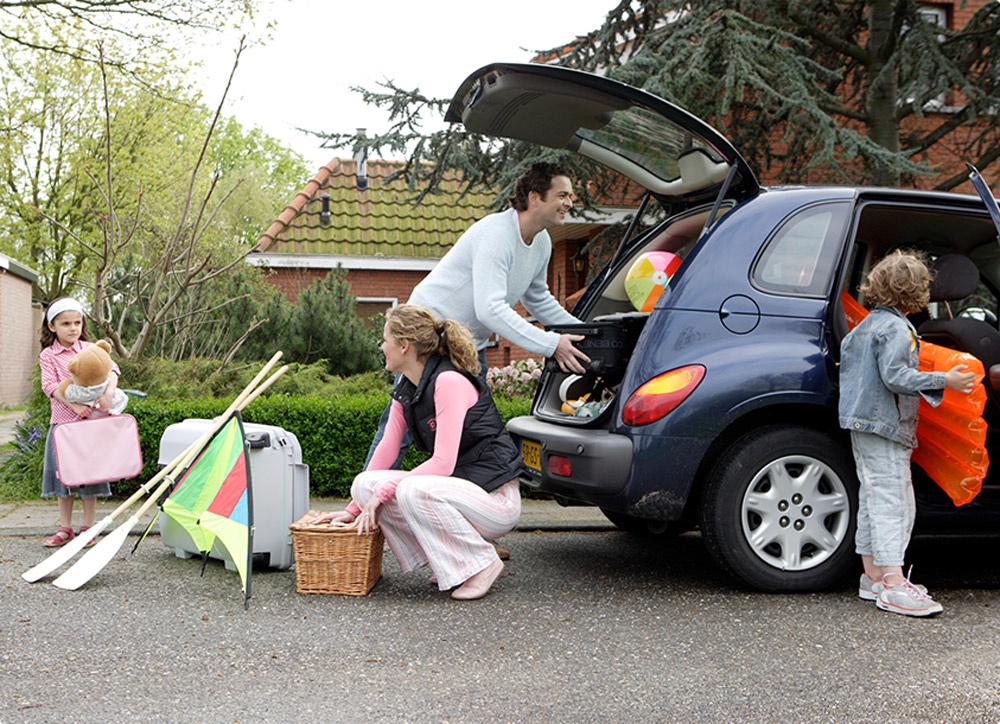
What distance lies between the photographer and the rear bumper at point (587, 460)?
4.66 m

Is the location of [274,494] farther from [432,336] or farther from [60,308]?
[60,308]

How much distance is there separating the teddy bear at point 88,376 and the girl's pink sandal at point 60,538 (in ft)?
2.31

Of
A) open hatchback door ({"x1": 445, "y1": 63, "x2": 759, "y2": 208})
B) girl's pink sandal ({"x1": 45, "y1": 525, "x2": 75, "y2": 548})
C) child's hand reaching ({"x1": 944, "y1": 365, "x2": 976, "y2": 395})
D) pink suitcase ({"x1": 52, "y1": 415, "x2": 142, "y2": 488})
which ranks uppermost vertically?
open hatchback door ({"x1": 445, "y1": 63, "x2": 759, "y2": 208})

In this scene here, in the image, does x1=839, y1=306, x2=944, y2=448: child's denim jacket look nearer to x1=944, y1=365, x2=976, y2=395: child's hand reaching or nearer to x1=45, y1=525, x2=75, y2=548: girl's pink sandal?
x1=944, y1=365, x2=976, y2=395: child's hand reaching

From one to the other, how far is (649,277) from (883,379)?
149 centimetres

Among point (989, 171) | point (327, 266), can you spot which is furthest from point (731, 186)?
point (327, 266)

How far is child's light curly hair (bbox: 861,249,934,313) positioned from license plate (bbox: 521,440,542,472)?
1.68 metres

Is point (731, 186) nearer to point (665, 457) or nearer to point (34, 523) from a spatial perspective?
point (665, 457)

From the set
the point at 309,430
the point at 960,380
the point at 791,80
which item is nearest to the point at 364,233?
the point at 791,80

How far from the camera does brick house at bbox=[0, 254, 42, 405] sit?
23.3 metres

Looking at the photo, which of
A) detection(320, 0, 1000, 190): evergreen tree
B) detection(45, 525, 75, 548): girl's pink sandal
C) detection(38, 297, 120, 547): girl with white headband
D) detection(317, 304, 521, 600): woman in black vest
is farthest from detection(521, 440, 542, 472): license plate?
detection(320, 0, 1000, 190): evergreen tree

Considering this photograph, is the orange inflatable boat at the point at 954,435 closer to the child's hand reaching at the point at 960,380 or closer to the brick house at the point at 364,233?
the child's hand reaching at the point at 960,380

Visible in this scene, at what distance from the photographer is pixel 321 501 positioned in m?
7.49

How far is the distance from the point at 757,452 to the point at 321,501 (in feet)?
12.1
